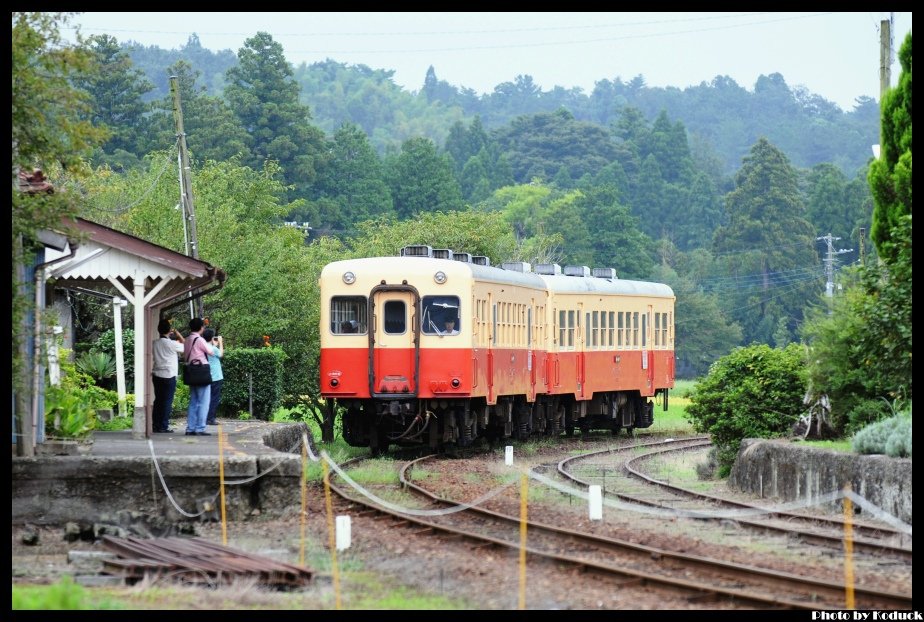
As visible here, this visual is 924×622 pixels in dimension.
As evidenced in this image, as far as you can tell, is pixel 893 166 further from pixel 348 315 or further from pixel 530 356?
pixel 530 356

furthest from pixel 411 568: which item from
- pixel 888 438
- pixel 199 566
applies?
pixel 888 438

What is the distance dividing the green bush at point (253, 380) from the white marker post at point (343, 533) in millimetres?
13835

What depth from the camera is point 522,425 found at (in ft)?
92.0

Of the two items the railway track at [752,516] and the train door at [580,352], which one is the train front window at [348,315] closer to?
the railway track at [752,516]

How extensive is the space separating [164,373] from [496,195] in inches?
3446

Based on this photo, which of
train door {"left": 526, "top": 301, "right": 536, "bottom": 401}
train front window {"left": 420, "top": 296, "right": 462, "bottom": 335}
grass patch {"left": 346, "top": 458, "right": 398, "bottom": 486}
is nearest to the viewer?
grass patch {"left": 346, "top": 458, "right": 398, "bottom": 486}

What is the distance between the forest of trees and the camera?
44656mm

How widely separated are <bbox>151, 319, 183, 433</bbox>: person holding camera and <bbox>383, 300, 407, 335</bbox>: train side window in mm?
3456

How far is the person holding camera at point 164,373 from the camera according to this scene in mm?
20312

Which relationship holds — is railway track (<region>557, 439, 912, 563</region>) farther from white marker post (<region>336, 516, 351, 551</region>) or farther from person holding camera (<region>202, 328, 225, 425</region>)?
person holding camera (<region>202, 328, 225, 425</region>)

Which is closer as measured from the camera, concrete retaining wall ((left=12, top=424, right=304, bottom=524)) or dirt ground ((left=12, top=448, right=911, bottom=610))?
dirt ground ((left=12, top=448, right=911, bottom=610))

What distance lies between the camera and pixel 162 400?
2077cm

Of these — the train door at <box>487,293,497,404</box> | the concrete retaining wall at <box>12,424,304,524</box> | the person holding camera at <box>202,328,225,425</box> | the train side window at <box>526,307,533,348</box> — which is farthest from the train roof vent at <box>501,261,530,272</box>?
the concrete retaining wall at <box>12,424,304,524</box>
